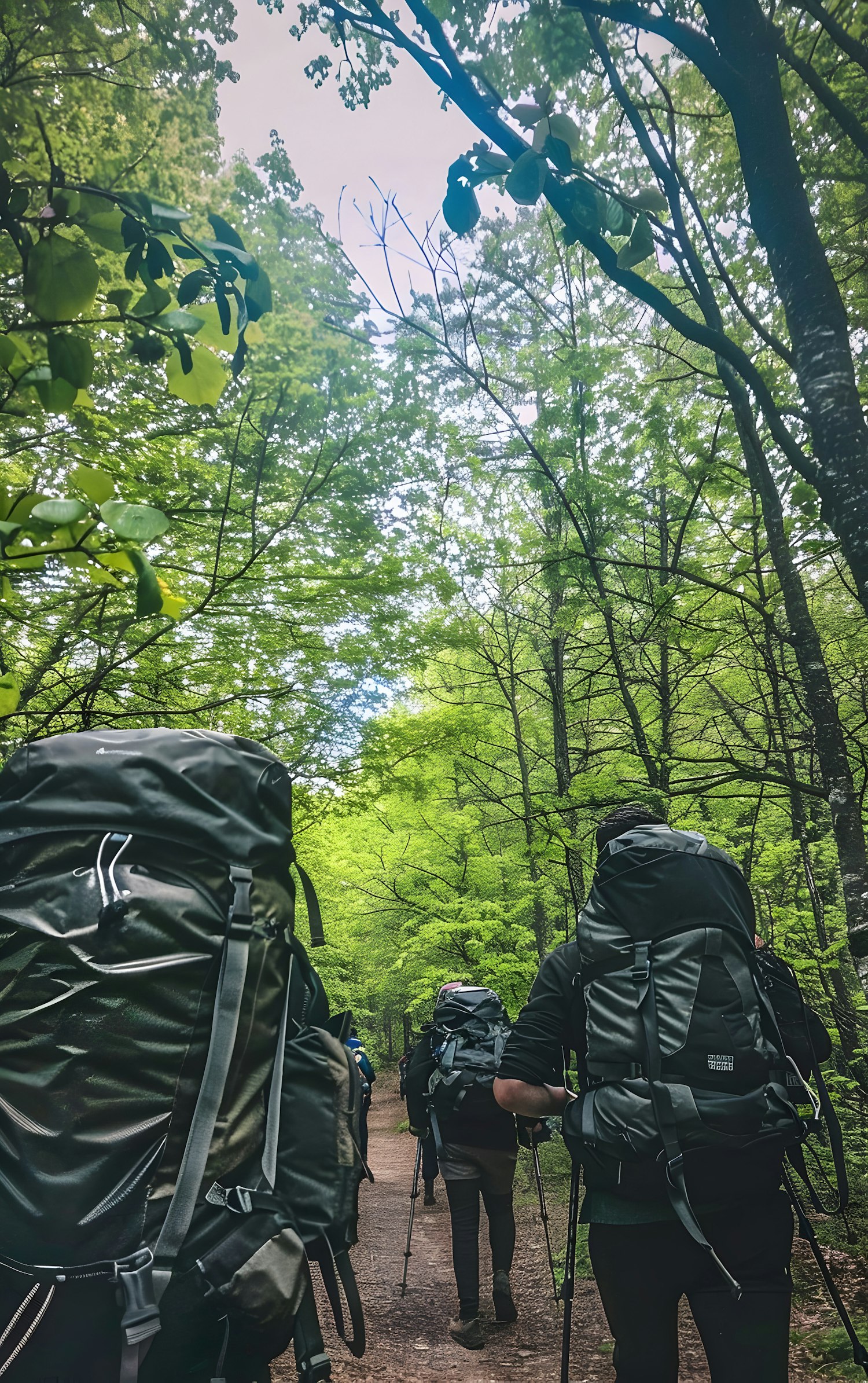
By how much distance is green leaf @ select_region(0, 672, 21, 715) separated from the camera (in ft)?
5.35

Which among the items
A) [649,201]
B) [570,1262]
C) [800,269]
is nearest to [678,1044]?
[570,1262]

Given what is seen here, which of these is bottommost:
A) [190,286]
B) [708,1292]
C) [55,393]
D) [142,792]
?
[708,1292]

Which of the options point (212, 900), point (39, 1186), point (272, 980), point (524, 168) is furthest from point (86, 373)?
point (39, 1186)

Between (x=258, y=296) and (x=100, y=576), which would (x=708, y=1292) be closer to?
(x=100, y=576)

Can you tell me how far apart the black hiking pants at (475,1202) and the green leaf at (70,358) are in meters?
5.12

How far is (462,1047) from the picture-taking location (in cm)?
527

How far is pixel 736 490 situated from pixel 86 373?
5.64 metres

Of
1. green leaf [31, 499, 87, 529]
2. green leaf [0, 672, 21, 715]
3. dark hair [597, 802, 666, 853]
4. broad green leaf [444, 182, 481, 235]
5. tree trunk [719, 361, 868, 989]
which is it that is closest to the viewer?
green leaf [31, 499, 87, 529]

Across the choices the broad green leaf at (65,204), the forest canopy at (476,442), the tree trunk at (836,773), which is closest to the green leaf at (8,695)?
the forest canopy at (476,442)

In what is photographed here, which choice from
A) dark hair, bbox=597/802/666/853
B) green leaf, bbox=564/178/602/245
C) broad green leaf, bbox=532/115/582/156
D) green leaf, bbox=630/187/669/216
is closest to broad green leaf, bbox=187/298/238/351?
broad green leaf, bbox=532/115/582/156

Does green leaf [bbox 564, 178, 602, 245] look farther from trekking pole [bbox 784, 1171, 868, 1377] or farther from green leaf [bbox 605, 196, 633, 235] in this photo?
trekking pole [bbox 784, 1171, 868, 1377]

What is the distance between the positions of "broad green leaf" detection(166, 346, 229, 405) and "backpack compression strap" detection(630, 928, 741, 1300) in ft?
6.10

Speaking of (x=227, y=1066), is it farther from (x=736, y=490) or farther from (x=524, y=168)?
(x=736, y=490)

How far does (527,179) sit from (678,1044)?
215cm
